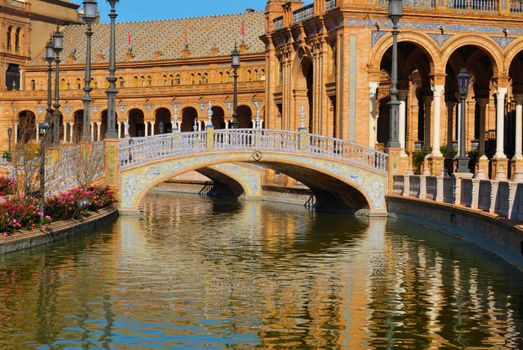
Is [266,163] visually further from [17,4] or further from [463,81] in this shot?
[17,4]

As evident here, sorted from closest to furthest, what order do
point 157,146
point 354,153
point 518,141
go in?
point 157,146 < point 354,153 < point 518,141

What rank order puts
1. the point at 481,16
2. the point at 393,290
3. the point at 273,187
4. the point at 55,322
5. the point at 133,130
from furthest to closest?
the point at 133,130, the point at 273,187, the point at 481,16, the point at 393,290, the point at 55,322

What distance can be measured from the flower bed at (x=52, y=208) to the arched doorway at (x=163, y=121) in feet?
190

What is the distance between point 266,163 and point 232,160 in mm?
1721

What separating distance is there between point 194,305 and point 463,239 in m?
12.5

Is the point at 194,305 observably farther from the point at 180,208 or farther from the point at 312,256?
the point at 180,208

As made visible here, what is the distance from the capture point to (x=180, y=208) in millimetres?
46094

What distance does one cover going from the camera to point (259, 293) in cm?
1919

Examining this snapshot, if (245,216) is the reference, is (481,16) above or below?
above

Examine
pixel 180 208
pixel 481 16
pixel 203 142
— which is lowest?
pixel 180 208

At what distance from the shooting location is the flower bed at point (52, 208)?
24.3 m

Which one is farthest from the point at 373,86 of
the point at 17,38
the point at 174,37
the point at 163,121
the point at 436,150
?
the point at 17,38

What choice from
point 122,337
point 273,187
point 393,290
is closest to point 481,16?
point 273,187

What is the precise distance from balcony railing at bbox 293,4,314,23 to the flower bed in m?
16.3
